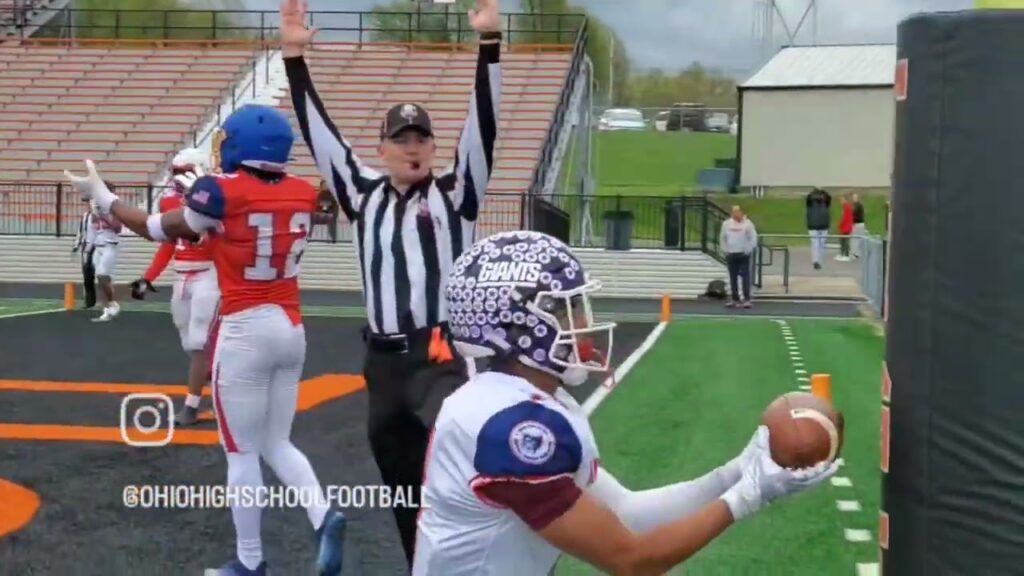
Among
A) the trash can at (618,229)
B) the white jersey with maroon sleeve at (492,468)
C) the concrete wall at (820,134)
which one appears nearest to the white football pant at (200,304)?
the white jersey with maroon sleeve at (492,468)

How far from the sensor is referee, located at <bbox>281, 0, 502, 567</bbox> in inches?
177

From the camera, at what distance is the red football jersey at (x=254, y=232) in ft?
16.5

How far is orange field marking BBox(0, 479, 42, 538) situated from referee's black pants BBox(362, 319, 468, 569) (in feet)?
7.06

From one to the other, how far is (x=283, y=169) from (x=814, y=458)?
321cm

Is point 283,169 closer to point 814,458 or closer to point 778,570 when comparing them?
point 778,570

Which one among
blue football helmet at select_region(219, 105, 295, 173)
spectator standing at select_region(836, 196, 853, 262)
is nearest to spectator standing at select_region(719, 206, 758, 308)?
spectator standing at select_region(836, 196, 853, 262)

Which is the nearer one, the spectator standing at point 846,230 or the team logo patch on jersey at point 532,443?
the team logo patch on jersey at point 532,443

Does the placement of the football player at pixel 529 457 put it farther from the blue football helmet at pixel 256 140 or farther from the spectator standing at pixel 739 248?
the spectator standing at pixel 739 248

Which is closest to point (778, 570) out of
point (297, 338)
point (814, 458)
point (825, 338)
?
point (297, 338)

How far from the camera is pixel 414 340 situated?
15.0 feet

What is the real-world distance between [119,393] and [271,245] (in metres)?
5.36

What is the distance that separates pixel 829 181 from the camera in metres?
41.8

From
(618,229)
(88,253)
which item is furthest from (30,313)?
(618,229)

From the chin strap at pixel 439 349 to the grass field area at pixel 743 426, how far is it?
1217mm
